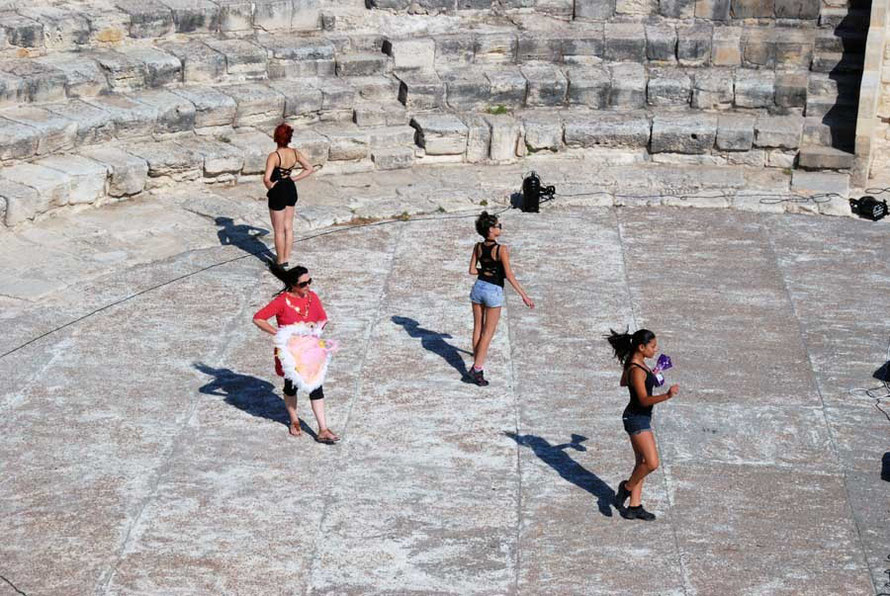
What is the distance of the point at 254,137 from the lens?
49.7 feet

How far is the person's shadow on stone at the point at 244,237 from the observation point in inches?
520

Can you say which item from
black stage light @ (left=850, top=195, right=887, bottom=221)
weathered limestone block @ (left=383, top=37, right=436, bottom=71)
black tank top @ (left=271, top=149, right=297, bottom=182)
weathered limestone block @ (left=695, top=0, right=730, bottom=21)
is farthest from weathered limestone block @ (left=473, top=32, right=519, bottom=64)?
black tank top @ (left=271, top=149, right=297, bottom=182)

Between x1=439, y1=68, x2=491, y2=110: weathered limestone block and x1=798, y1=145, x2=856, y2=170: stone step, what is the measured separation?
12.5 feet

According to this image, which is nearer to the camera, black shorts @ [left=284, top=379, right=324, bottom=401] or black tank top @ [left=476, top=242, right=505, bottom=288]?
black shorts @ [left=284, top=379, right=324, bottom=401]

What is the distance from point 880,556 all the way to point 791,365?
2.87 meters

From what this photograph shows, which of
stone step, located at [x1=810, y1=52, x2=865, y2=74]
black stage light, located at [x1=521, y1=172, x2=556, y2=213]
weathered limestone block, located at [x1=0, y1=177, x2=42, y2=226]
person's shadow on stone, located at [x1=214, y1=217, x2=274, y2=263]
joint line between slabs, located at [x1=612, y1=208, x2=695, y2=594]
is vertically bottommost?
joint line between slabs, located at [x1=612, y1=208, x2=695, y2=594]

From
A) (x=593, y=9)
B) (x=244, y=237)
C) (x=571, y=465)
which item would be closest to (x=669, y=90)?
(x=593, y=9)

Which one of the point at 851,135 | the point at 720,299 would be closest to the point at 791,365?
the point at 720,299

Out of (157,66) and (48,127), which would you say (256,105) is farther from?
(48,127)

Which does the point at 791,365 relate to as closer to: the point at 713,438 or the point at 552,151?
the point at 713,438

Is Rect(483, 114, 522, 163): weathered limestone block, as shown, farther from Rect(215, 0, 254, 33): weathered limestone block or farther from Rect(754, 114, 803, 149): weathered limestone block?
Rect(215, 0, 254, 33): weathered limestone block

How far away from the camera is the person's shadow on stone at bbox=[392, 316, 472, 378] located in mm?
11250

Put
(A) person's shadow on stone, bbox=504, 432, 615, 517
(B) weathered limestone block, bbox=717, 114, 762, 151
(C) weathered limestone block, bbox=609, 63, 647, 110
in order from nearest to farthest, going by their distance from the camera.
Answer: (A) person's shadow on stone, bbox=504, 432, 615, 517
(B) weathered limestone block, bbox=717, 114, 762, 151
(C) weathered limestone block, bbox=609, 63, 647, 110

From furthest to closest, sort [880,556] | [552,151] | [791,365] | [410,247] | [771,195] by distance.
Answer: [552,151], [771,195], [410,247], [791,365], [880,556]
